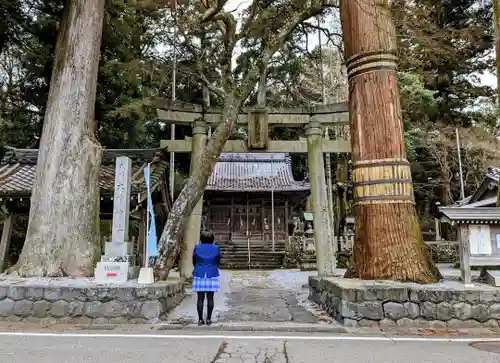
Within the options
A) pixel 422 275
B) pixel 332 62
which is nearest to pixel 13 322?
pixel 422 275

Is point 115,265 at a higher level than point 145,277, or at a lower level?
higher

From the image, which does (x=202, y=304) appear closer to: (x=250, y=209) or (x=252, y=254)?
(x=252, y=254)

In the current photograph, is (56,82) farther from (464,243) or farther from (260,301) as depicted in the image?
(464,243)

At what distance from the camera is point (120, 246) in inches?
268

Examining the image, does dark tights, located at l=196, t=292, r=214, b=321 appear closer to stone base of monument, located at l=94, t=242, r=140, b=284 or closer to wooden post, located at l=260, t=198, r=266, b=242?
stone base of monument, located at l=94, t=242, r=140, b=284

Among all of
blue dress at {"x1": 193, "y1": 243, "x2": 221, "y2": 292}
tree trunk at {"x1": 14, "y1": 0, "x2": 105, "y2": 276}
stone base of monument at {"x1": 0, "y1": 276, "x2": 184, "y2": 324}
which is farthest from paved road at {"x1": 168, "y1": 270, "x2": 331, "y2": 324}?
tree trunk at {"x1": 14, "y1": 0, "x2": 105, "y2": 276}

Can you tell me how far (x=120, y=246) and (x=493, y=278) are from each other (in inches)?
233

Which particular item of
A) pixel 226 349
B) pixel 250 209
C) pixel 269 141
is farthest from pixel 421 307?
pixel 250 209

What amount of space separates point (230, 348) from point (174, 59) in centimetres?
1368

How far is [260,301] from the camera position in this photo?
8.88m

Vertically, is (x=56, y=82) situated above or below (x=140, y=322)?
above

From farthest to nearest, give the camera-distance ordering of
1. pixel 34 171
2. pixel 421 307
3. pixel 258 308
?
pixel 34 171 < pixel 258 308 < pixel 421 307

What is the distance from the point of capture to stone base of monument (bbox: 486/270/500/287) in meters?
6.05

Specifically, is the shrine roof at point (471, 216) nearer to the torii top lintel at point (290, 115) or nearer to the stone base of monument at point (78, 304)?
the stone base of monument at point (78, 304)
